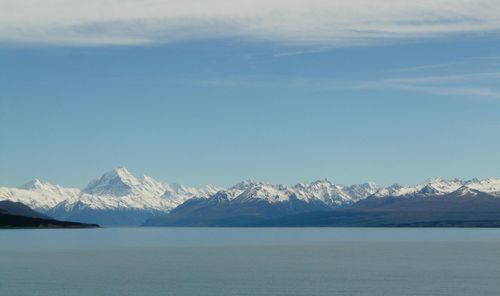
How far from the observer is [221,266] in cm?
13712

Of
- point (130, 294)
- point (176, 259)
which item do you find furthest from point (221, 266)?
point (130, 294)

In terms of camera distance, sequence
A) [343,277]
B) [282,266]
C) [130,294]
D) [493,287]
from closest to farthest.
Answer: [130,294], [493,287], [343,277], [282,266]

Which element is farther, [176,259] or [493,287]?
[176,259]

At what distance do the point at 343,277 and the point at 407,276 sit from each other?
29.6 feet

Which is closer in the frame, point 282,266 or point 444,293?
point 444,293

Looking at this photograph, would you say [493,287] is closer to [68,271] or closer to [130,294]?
[130,294]

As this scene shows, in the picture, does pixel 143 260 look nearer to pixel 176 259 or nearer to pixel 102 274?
pixel 176 259

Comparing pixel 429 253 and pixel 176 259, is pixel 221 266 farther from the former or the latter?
pixel 429 253

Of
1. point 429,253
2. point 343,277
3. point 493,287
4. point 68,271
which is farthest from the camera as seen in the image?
point 429,253

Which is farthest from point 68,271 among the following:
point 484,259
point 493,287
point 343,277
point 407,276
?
point 484,259

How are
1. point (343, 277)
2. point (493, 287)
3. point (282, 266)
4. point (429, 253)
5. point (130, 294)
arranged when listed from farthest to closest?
point (429, 253) → point (282, 266) → point (343, 277) → point (493, 287) → point (130, 294)

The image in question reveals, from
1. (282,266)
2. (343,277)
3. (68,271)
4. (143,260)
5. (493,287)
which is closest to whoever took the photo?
(493,287)

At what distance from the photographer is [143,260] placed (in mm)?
153250

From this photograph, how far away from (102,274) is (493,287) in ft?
170
